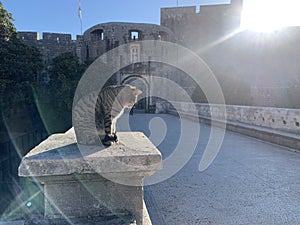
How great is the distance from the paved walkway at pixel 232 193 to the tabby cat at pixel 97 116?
72 centimetres

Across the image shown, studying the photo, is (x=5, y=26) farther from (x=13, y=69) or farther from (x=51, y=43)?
(x=51, y=43)

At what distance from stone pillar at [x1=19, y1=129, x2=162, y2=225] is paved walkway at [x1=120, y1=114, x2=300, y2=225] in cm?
56

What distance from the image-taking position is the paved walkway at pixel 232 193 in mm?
1337

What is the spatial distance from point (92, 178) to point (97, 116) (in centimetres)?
32

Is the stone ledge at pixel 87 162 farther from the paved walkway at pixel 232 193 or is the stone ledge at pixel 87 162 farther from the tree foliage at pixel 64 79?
the tree foliage at pixel 64 79

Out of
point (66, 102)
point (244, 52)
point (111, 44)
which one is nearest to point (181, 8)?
point (244, 52)

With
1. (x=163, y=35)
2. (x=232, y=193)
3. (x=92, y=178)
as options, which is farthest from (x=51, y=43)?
(x=92, y=178)

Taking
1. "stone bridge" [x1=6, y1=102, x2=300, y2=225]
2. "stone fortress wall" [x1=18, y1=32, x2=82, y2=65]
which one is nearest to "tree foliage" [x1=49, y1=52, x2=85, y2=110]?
"stone fortress wall" [x1=18, y1=32, x2=82, y2=65]

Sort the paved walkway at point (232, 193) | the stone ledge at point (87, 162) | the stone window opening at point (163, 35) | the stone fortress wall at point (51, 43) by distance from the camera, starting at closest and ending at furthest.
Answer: the stone ledge at point (87, 162)
the paved walkway at point (232, 193)
the stone fortress wall at point (51, 43)
the stone window opening at point (163, 35)

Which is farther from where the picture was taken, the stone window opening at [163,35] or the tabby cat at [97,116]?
the stone window opening at [163,35]

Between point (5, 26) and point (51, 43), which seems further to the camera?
point (51, 43)

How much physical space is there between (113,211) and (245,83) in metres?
15.0

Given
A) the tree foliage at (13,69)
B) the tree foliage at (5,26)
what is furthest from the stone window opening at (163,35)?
the tree foliage at (5,26)

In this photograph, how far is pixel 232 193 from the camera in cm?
167
